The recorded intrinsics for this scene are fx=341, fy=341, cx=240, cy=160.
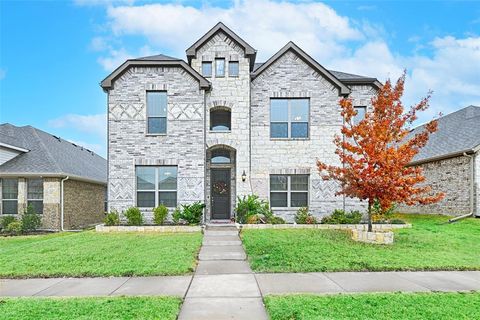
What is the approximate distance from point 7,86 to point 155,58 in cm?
971

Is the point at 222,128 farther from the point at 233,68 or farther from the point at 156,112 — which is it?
the point at 156,112

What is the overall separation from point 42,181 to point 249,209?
36.0ft

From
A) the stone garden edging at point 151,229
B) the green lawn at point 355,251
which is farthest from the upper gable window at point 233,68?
the green lawn at point 355,251

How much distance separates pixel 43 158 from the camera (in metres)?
18.4

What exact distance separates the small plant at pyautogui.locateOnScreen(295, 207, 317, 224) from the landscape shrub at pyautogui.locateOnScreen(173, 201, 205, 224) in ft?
14.0

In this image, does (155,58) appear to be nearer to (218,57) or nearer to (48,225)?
(218,57)

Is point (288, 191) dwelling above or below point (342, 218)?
above

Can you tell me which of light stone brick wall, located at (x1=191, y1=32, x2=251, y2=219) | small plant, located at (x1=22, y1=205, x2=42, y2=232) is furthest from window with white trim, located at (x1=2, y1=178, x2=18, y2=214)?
light stone brick wall, located at (x1=191, y1=32, x2=251, y2=219)

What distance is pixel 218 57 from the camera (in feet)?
53.9

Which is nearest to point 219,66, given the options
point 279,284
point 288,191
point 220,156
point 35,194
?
point 220,156

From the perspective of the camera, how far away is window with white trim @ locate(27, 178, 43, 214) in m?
17.5

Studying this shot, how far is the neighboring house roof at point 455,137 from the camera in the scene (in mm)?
17759

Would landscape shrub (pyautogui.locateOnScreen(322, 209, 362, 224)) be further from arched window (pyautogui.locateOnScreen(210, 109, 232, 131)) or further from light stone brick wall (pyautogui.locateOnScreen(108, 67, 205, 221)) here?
arched window (pyautogui.locateOnScreen(210, 109, 232, 131))

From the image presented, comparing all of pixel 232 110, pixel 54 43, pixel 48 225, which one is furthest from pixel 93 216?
pixel 232 110
